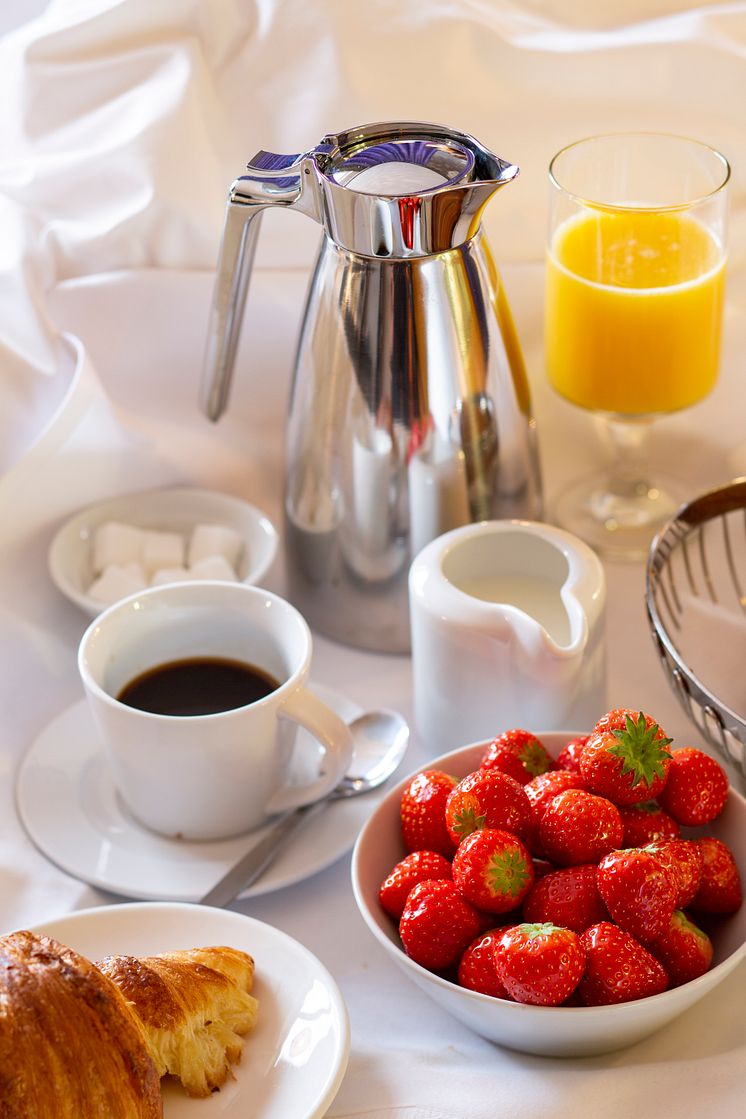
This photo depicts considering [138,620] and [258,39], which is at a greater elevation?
[258,39]

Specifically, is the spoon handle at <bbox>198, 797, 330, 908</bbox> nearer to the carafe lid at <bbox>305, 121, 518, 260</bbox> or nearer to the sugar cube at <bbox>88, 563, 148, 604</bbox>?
the sugar cube at <bbox>88, 563, 148, 604</bbox>

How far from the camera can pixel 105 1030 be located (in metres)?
0.54

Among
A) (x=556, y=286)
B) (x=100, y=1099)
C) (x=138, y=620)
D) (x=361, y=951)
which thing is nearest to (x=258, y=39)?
(x=556, y=286)

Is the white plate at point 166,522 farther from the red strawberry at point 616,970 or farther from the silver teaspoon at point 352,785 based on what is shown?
the red strawberry at point 616,970

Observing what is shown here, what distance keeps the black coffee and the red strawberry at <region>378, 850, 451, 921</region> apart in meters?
0.16

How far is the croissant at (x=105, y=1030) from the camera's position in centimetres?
52

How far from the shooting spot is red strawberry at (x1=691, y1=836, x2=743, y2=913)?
65 centimetres

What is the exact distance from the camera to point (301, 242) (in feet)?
3.41

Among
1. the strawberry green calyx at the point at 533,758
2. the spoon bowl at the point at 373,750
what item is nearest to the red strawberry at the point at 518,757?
the strawberry green calyx at the point at 533,758

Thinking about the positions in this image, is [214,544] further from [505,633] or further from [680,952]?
[680,952]

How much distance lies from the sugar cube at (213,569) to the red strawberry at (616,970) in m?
0.40

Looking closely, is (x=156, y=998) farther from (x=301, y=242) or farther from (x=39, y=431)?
(x=301, y=242)

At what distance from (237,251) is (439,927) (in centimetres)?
46

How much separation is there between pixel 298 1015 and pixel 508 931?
11 centimetres
